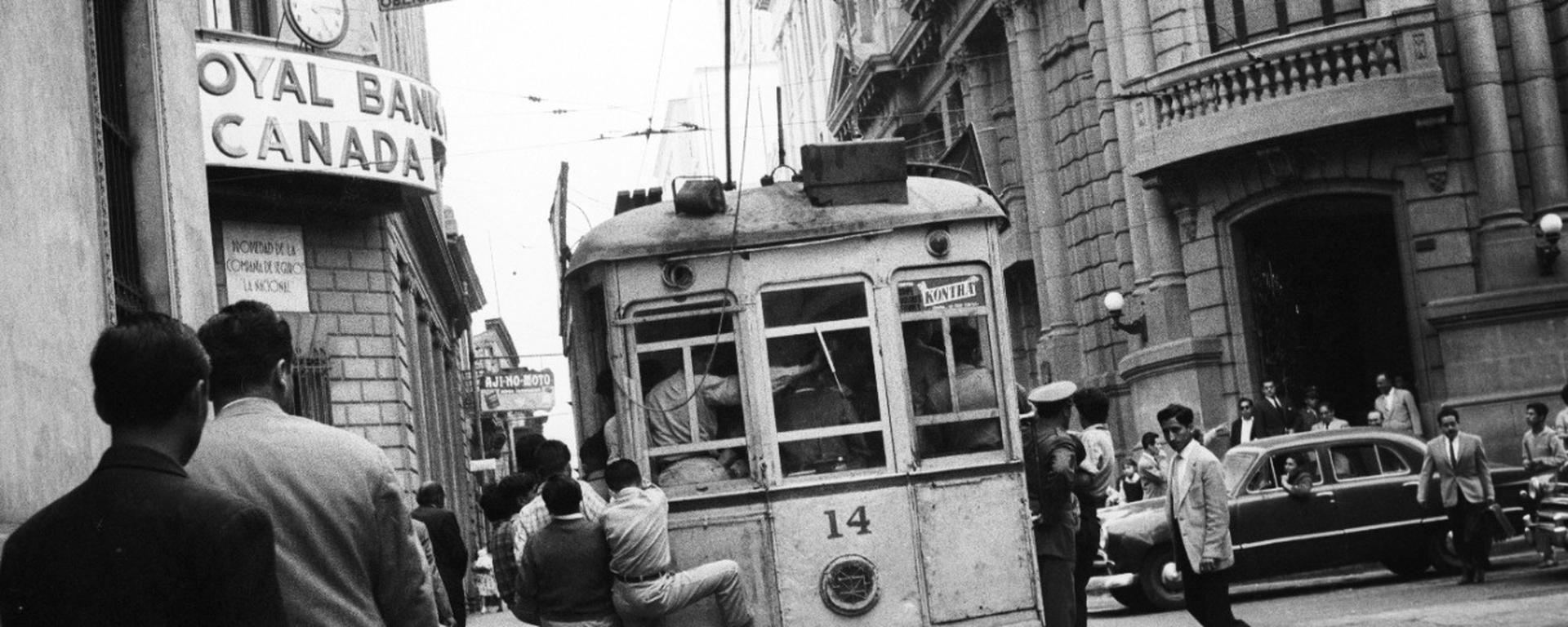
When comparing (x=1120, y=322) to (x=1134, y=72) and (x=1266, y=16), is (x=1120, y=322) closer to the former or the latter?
(x=1134, y=72)

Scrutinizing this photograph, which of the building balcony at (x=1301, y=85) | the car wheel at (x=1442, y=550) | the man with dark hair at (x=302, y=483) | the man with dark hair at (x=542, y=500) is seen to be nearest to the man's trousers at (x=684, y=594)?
the man with dark hair at (x=542, y=500)

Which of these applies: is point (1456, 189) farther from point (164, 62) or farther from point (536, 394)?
point (536, 394)

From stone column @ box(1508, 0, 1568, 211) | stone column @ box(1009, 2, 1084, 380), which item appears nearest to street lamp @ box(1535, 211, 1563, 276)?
stone column @ box(1508, 0, 1568, 211)

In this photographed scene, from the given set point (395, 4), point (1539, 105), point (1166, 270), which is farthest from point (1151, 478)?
point (395, 4)

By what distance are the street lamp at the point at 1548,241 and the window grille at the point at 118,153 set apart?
16.4 m

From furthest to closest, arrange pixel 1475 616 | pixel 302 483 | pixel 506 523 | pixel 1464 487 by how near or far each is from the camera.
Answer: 1. pixel 1464 487
2. pixel 1475 616
3. pixel 506 523
4. pixel 302 483

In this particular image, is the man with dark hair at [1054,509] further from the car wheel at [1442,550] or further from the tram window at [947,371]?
the car wheel at [1442,550]

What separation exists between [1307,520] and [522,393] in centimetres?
4003

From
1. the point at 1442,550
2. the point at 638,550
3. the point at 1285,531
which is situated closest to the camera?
the point at 638,550

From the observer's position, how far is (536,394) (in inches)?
2120

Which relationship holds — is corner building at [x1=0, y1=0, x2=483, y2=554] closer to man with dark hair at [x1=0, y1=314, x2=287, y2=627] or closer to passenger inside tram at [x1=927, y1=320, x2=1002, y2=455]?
man with dark hair at [x1=0, y1=314, x2=287, y2=627]

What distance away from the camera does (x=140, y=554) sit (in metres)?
3.39

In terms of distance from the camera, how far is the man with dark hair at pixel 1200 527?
37.0 feet

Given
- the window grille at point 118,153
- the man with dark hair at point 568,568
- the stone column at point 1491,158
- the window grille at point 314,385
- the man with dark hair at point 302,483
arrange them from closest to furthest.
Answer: the man with dark hair at point 302,483 → the man with dark hair at point 568,568 → the window grille at point 118,153 → the stone column at point 1491,158 → the window grille at point 314,385
